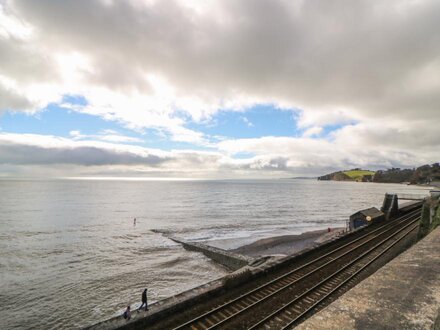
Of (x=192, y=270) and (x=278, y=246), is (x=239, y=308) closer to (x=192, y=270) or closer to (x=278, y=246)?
(x=192, y=270)

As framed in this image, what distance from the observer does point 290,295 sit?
14.3 metres

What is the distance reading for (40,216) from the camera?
180 ft

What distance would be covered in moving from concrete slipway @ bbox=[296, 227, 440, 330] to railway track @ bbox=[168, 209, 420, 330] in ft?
12.3

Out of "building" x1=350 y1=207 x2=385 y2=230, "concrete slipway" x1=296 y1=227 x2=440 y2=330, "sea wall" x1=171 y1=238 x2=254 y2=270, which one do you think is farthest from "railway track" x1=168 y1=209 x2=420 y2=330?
"building" x1=350 y1=207 x2=385 y2=230

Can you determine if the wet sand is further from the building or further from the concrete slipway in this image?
the concrete slipway

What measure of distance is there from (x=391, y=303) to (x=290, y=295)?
21.5 ft

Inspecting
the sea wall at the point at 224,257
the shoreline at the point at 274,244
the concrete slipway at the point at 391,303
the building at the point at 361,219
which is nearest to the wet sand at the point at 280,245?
the shoreline at the point at 274,244

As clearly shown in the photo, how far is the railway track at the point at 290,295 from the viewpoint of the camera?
38.4 feet

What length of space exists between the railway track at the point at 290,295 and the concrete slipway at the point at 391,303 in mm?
3750

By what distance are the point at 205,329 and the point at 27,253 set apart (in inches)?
1132

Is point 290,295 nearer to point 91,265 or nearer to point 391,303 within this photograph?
point 391,303

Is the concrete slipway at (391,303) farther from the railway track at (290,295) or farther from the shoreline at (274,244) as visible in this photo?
the shoreline at (274,244)

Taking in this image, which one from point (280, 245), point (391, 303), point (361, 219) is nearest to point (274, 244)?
point (280, 245)

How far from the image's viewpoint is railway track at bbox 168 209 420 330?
11711 millimetres
